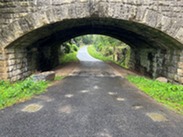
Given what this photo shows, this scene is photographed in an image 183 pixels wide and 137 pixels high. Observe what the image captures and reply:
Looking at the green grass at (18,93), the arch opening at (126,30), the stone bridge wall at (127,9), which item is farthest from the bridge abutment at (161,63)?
the green grass at (18,93)

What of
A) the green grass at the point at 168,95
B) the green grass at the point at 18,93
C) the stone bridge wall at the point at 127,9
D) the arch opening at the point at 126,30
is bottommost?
the green grass at the point at 168,95

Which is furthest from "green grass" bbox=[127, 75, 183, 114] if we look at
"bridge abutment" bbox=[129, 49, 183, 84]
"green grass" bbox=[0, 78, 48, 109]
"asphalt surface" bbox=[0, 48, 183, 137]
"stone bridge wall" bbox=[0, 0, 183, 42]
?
"green grass" bbox=[0, 78, 48, 109]

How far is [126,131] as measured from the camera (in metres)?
4.02

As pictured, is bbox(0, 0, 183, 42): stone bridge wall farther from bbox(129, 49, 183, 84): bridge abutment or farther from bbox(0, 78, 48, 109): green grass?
bbox(0, 78, 48, 109): green grass

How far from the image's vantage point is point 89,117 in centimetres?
476

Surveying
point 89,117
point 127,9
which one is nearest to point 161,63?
point 127,9

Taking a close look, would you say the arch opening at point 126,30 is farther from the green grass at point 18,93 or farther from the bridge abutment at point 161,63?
the green grass at point 18,93

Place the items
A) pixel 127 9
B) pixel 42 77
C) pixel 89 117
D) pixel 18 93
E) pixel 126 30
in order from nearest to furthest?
pixel 89 117 < pixel 18 93 < pixel 127 9 < pixel 42 77 < pixel 126 30

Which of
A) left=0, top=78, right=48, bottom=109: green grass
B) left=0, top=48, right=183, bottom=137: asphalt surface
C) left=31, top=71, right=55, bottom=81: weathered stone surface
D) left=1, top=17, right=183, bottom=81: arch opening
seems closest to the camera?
left=0, top=48, right=183, bottom=137: asphalt surface

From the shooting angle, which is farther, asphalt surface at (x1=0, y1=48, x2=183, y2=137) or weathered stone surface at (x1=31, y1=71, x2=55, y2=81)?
weathered stone surface at (x1=31, y1=71, x2=55, y2=81)

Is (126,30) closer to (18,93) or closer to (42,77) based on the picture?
(42,77)

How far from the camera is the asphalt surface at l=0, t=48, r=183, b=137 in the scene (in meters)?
3.97

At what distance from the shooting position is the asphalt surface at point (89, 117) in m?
3.97

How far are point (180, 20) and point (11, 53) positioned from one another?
7477 millimetres
